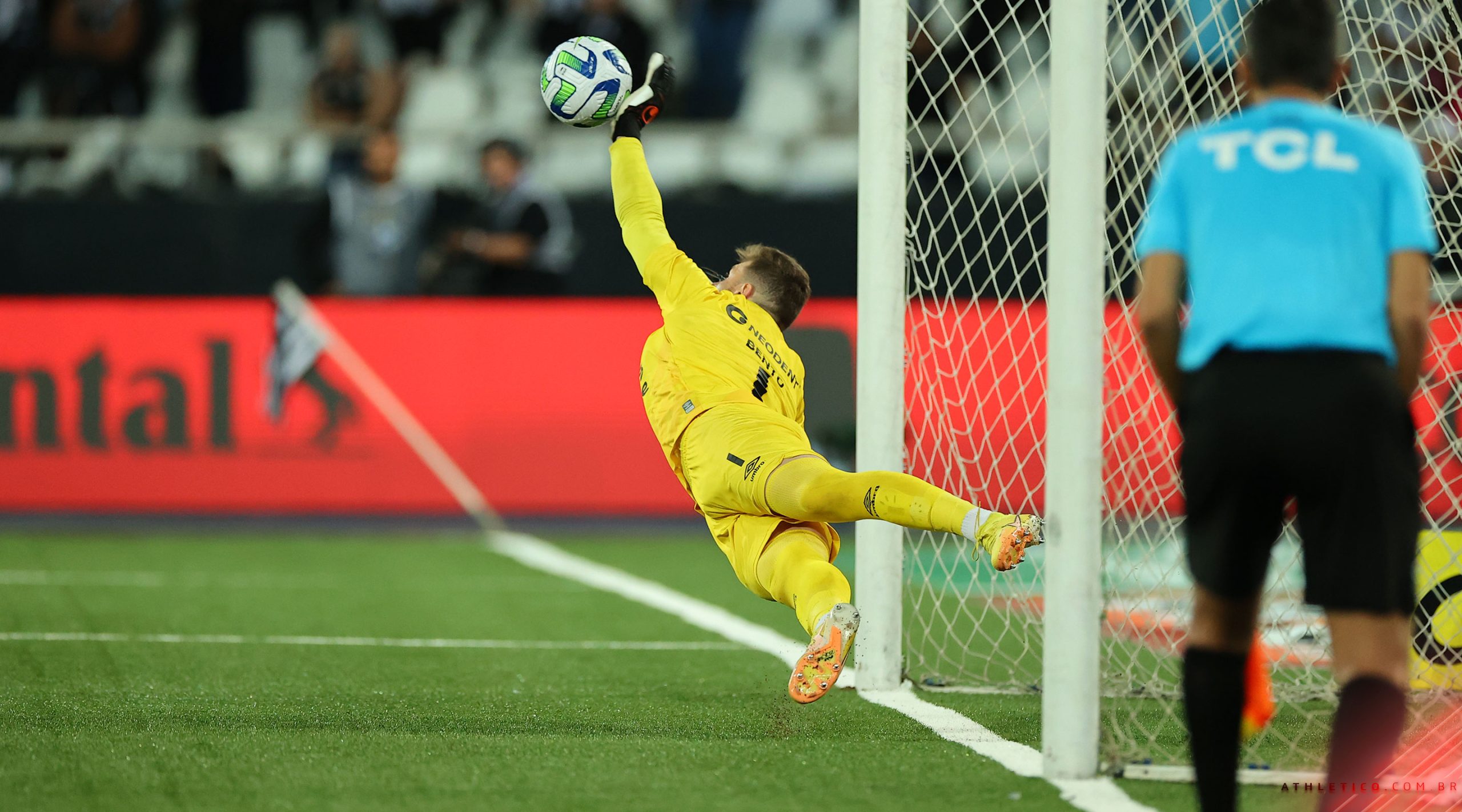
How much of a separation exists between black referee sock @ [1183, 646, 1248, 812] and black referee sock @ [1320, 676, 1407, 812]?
17cm

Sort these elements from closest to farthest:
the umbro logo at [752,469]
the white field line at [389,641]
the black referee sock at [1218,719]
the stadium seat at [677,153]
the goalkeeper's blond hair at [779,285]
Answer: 1. the black referee sock at [1218,719]
2. the umbro logo at [752,469]
3. the goalkeeper's blond hair at [779,285]
4. the white field line at [389,641]
5. the stadium seat at [677,153]

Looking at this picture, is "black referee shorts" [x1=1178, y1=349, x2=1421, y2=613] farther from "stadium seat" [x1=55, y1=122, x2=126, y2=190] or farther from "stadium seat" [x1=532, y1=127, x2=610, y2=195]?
"stadium seat" [x1=55, y1=122, x2=126, y2=190]

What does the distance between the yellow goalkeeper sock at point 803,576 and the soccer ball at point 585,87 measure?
1.42m

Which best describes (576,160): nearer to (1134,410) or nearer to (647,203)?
(1134,410)

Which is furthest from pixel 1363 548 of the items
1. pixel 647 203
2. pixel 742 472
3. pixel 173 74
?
A: pixel 173 74

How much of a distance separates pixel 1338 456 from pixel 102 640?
4.94 m

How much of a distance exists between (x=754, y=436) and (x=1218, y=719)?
2070mm

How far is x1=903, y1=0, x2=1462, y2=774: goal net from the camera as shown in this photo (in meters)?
5.23

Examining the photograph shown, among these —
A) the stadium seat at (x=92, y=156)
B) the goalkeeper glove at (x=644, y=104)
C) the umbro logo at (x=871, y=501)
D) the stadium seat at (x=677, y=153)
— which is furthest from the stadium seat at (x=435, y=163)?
the umbro logo at (x=871, y=501)

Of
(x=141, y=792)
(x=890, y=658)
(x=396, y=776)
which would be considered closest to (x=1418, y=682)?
(x=890, y=658)

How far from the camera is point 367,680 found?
559cm

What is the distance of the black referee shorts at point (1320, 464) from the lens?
9.46ft

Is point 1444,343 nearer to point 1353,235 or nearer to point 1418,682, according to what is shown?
point 1418,682

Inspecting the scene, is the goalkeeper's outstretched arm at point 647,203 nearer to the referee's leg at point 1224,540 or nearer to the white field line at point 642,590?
A: the white field line at point 642,590
